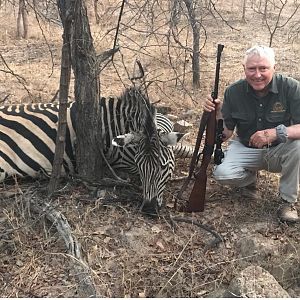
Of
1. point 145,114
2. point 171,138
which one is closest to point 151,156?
point 171,138

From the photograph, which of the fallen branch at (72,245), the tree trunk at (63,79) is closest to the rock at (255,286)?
the fallen branch at (72,245)

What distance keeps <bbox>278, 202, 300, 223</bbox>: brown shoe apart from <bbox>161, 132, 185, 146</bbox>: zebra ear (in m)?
1.02

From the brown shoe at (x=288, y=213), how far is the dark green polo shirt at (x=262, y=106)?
65 cm

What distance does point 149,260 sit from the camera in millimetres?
3566

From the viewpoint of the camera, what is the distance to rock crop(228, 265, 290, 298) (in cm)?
289

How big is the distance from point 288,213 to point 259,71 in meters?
1.18

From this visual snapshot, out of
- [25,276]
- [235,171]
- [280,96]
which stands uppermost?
[280,96]

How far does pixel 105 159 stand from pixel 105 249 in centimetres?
109

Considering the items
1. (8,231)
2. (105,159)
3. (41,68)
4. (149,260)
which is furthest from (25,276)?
(41,68)

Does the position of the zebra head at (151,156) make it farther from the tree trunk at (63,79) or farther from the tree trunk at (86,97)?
the tree trunk at (63,79)

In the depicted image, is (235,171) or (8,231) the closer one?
(8,231)

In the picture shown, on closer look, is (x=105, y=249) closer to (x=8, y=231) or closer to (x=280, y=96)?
(x=8, y=231)

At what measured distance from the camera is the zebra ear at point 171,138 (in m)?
4.15

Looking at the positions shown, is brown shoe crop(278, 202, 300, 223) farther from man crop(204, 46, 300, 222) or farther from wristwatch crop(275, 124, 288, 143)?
wristwatch crop(275, 124, 288, 143)
